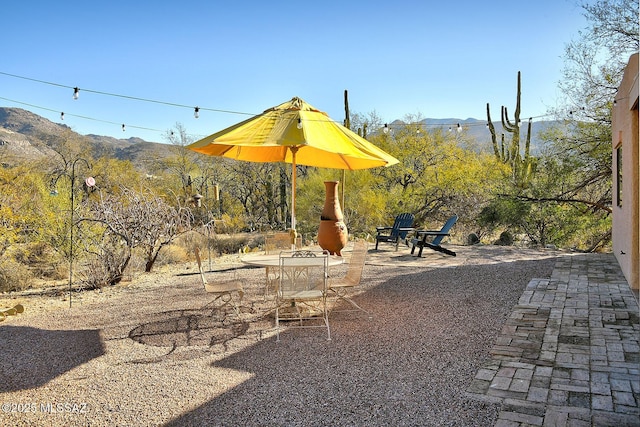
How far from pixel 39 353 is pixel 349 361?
8.86 ft

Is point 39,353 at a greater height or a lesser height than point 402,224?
lesser

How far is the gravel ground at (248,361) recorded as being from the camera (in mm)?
2891

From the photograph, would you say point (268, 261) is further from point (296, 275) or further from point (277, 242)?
point (277, 242)

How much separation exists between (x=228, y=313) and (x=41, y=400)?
2.33 metres

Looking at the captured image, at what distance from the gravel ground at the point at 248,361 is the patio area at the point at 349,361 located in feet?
0.05

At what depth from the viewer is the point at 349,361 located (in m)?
3.75

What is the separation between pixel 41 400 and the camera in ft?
10.3

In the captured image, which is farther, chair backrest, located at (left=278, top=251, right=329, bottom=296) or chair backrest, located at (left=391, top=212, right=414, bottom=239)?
chair backrest, located at (left=391, top=212, right=414, bottom=239)

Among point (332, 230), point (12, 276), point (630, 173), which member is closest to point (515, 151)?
point (630, 173)

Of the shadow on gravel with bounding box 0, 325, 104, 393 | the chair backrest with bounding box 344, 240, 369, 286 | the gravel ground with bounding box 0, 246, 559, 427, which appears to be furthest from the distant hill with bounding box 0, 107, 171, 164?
the chair backrest with bounding box 344, 240, 369, 286

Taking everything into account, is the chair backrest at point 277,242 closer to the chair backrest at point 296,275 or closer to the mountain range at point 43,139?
the chair backrest at point 296,275

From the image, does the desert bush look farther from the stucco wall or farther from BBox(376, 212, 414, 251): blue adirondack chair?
the stucco wall

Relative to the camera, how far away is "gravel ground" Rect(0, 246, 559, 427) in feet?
9.48

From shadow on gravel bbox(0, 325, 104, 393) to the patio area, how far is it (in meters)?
0.02
